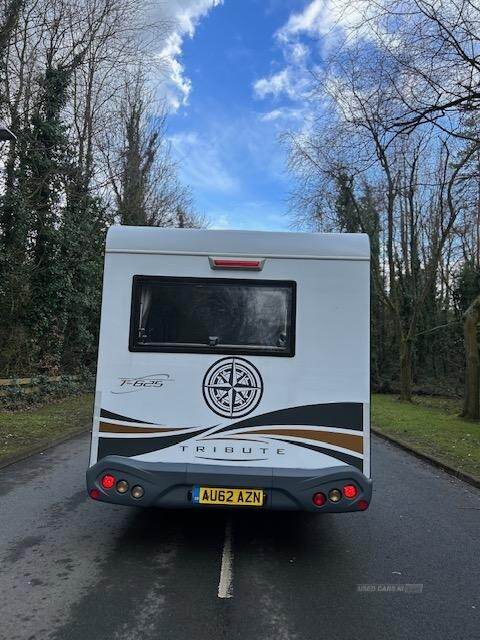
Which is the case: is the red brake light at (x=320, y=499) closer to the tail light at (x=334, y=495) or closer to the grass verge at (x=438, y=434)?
the tail light at (x=334, y=495)

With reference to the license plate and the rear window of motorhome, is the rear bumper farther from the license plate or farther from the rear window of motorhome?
the rear window of motorhome

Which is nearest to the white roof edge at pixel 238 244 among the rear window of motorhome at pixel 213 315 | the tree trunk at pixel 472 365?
the rear window of motorhome at pixel 213 315

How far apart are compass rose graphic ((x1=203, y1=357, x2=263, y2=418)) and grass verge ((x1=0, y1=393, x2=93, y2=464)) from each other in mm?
5541

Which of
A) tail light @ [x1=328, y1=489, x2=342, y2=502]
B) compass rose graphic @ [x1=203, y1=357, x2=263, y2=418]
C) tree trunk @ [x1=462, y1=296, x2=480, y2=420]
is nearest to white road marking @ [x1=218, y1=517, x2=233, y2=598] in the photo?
tail light @ [x1=328, y1=489, x2=342, y2=502]

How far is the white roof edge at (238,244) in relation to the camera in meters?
4.88

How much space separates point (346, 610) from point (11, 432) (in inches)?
369

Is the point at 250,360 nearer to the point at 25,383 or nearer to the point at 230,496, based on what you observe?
the point at 230,496

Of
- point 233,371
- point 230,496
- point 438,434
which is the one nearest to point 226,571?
point 230,496

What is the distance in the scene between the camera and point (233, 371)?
15.6 feet

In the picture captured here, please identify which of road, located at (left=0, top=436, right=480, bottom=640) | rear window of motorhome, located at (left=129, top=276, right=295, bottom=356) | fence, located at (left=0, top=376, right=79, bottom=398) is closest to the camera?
road, located at (left=0, top=436, right=480, bottom=640)

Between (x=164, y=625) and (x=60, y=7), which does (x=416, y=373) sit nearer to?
(x=60, y=7)

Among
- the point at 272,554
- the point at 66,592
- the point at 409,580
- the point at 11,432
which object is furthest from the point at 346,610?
the point at 11,432

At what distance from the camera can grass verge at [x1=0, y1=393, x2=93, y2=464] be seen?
33.2 ft

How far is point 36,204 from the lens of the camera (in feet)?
58.3
